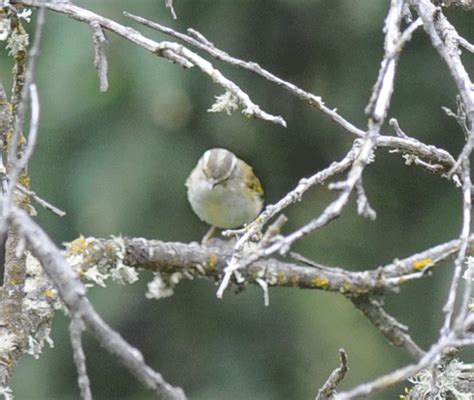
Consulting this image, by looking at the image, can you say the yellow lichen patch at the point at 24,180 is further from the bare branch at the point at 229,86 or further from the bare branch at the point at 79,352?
the bare branch at the point at 79,352

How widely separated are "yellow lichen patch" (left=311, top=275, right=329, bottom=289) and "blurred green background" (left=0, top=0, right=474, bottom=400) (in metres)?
3.04

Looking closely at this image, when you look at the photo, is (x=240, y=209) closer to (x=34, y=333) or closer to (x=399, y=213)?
(x=399, y=213)

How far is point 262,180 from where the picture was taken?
7.02 meters

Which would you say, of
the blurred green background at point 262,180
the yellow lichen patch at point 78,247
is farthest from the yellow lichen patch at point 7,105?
the blurred green background at point 262,180

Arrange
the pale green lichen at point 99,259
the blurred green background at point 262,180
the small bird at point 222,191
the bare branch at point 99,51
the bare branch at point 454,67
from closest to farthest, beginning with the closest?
the bare branch at point 454,67 < the bare branch at point 99,51 < the pale green lichen at point 99,259 < the small bird at point 222,191 < the blurred green background at point 262,180

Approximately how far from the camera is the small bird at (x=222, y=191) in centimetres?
589

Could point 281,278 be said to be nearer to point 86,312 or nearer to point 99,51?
point 99,51

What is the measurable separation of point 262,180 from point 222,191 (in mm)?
1041

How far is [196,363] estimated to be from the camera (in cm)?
715

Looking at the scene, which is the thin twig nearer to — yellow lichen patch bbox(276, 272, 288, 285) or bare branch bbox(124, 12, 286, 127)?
bare branch bbox(124, 12, 286, 127)

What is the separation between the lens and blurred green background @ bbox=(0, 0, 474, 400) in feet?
20.7

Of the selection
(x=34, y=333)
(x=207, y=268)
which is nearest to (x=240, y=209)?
(x=207, y=268)

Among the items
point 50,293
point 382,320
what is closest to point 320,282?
point 382,320

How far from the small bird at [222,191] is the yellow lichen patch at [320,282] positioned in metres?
2.72
